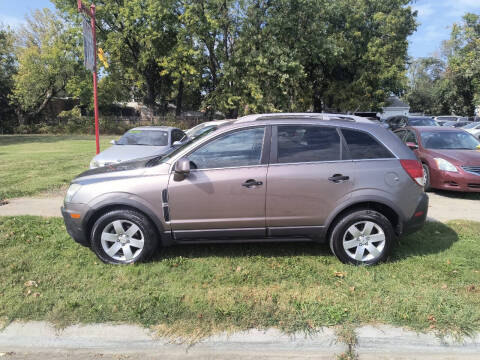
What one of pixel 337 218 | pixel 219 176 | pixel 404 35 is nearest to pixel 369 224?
pixel 337 218

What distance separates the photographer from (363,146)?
410 centimetres

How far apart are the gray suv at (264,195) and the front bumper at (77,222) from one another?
0.5 inches

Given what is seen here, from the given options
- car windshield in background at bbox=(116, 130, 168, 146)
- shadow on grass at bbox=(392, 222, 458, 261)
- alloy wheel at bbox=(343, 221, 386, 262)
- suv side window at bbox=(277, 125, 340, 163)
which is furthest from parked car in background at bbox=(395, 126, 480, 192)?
car windshield in background at bbox=(116, 130, 168, 146)

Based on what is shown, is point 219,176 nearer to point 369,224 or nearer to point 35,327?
point 369,224

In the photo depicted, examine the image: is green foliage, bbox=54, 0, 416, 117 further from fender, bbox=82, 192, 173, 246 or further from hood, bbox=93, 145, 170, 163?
fender, bbox=82, 192, 173, 246

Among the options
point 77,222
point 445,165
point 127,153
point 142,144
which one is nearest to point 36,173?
point 142,144

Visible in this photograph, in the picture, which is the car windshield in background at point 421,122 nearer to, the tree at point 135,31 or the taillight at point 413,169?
the taillight at point 413,169

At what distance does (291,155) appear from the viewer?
4.04m

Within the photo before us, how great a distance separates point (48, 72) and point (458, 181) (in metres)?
33.2

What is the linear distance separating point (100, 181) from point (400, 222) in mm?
3568

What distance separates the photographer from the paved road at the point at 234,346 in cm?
280

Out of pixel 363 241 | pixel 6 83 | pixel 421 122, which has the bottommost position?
pixel 363 241

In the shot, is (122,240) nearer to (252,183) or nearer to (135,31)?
(252,183)

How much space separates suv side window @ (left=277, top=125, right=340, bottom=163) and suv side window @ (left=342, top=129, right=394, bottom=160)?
0.15 metres
